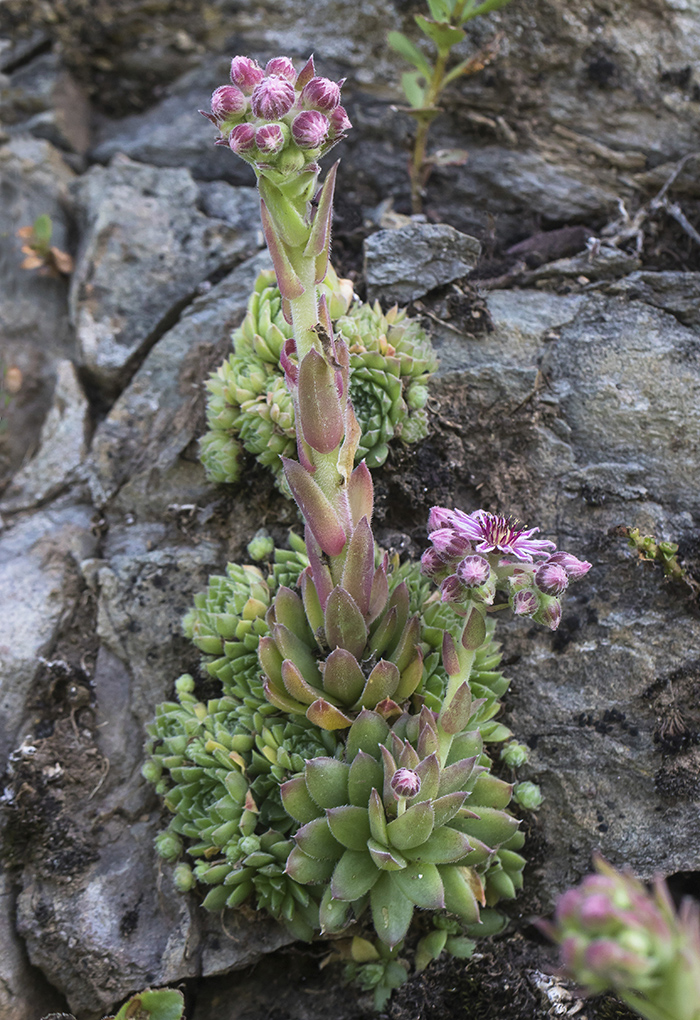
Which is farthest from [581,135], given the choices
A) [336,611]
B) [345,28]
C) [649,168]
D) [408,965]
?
[408,965]

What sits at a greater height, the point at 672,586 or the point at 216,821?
the point at 672,586

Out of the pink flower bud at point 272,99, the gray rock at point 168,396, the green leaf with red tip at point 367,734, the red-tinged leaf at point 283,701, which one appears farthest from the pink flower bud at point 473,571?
the gray rock at point 168,396

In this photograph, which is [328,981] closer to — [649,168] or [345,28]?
[649,168]

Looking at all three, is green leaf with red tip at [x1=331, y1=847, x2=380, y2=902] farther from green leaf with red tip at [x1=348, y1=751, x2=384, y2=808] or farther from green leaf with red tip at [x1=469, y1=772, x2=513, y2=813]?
green leaf with red tip at [x1=469, y1=772, x2=513, y2=813]

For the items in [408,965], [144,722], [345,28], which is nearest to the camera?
[408,965]

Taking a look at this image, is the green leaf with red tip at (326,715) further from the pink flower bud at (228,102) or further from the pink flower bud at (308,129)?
the pink flower bud at (228,102)

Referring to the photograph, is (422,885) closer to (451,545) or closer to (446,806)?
(446,806)

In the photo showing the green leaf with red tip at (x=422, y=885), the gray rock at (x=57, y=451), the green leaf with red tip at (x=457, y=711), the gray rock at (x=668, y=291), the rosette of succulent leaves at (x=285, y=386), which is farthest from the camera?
the gray rock at (x=57, y=451)
